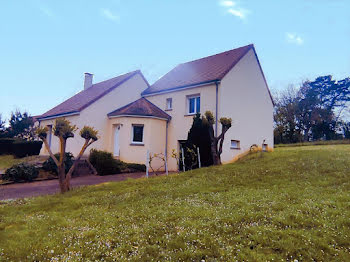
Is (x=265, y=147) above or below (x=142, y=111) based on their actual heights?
below

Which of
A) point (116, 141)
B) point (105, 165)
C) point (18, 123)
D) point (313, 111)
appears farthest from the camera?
point (313, 111)

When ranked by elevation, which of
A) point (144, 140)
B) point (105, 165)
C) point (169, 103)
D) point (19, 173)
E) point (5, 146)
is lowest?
point (19, 173)

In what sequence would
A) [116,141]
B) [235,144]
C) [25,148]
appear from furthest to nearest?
[25,148] → [116,141] → [235,144]

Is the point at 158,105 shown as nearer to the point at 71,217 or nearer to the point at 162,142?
the point at 162,142

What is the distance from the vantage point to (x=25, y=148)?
2314 cm

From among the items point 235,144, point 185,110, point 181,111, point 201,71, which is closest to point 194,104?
point 185,110

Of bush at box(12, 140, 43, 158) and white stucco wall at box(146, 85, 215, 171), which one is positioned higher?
white stucco wall at box(146, 85, 215, 171)

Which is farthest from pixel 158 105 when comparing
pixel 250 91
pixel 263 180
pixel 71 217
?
pixel 71 217

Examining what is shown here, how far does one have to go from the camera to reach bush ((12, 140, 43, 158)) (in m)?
23.0

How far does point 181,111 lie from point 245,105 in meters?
4.53

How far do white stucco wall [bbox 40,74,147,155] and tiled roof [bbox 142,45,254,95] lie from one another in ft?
4.38

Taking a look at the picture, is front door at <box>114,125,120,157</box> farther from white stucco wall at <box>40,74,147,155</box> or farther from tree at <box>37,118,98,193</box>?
tree at <box>37,118,98,193</box>

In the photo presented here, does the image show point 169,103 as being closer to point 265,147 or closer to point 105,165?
point 105,165

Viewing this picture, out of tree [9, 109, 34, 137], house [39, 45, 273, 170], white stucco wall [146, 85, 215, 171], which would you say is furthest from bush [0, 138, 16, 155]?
white stucco wall [146, 85, 215, 171]
